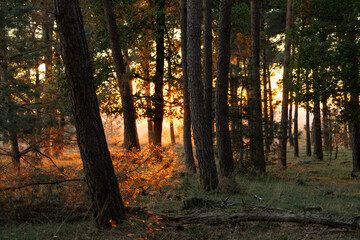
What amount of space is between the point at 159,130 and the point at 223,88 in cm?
913

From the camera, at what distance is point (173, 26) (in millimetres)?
17344

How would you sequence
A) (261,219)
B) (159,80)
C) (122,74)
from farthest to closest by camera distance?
(159,80)
(122,74)
(261,219)

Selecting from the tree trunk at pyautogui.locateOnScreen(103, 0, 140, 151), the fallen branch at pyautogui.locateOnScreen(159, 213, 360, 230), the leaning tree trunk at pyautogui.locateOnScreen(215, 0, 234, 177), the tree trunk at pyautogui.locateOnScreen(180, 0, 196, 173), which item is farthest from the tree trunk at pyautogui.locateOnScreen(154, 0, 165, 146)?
the fallen branch at pyautogui.locateOnScreen(159, 213, 360, 230)

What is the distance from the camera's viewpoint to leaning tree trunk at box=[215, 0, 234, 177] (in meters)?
10.0

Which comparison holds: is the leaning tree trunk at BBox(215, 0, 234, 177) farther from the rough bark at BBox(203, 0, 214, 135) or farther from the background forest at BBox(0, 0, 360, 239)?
the rough bark at BBox(203, 0, 214, 135)

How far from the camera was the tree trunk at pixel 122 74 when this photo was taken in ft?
44.1

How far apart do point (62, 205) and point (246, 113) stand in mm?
9702

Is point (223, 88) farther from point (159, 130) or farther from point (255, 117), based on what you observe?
point (159, 130)

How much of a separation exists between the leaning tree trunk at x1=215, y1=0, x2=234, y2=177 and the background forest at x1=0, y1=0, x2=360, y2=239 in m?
0.04

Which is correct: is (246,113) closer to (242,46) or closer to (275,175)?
(275,175)

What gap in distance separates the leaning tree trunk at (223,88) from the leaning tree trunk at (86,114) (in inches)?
229

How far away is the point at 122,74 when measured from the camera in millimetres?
13539

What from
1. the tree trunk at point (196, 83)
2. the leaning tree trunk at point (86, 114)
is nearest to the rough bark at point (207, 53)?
the tree trunk at point (196, 83)

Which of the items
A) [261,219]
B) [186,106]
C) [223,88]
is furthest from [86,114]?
[186,106]
